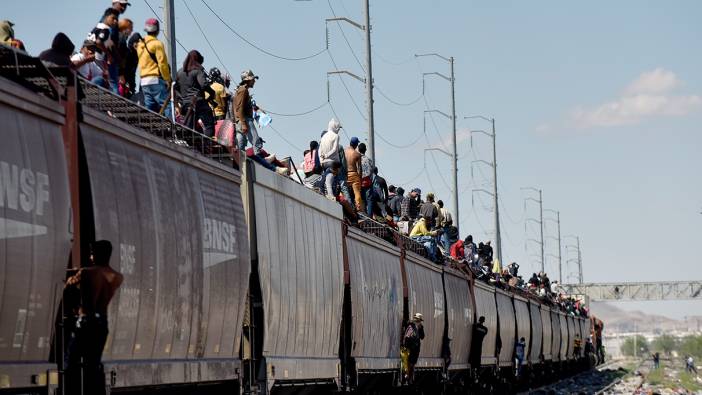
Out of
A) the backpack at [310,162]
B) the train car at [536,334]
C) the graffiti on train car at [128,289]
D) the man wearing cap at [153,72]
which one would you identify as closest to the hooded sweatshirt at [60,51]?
the graffiti on train car at [128,289]

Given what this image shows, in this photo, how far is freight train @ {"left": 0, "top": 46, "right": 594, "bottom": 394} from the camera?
310 inches

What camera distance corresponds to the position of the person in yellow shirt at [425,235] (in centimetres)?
2704

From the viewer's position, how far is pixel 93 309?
27.2 ft

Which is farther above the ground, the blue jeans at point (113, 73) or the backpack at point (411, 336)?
the blue jeans at point (113, 73)

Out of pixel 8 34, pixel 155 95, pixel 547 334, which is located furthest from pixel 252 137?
pixel 547 334

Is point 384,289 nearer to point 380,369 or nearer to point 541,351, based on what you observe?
point 380,369

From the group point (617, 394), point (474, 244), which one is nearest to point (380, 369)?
point (474, 244)

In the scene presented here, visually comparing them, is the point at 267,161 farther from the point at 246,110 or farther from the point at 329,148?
the point at 329,148

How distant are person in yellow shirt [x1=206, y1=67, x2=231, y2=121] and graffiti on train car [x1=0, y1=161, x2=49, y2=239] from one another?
8.06 meters

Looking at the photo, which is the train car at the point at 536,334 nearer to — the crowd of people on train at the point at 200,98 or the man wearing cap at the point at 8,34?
the crowd of people on train at the point at 200,98

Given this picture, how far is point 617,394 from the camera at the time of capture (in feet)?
152

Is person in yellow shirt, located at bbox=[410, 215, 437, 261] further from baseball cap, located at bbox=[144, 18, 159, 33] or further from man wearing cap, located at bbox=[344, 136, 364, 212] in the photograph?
baseball cap, located at bbox=[144, 18, 159, 33]

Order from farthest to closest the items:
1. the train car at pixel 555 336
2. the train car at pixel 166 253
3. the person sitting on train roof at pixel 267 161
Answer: the train car at pixel 555 336 → the person sitting on train roof at pixel 267 161 → the train car at pixel 166 253

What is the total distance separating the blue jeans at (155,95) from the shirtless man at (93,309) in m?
5.03
